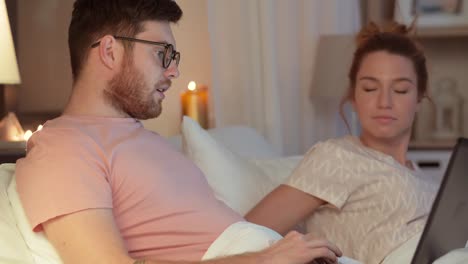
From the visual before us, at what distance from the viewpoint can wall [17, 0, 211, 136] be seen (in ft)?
10.5

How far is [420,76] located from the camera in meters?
2.21

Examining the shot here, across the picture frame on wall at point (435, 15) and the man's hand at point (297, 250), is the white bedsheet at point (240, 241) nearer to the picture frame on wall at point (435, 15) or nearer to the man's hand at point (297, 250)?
the man's hand at point (297, 250)

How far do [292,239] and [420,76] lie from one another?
35.3 inches

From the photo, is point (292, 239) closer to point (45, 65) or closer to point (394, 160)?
point (394, 160)

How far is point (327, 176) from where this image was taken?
198cm

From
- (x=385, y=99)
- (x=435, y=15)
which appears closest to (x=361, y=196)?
(x=385, y=99)

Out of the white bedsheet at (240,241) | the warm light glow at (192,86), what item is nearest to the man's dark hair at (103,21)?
the white bedsheet at (240,241)

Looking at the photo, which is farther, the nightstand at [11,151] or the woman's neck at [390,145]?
the nightstand at [11,151]

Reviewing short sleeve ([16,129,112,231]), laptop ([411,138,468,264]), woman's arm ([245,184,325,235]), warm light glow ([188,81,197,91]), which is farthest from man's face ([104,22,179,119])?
warm light glow ([188,81,197,91])

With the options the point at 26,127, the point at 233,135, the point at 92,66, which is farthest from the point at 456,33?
the point at 92,66

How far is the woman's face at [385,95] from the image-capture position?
209cm

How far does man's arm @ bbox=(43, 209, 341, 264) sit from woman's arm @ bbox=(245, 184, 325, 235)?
17.8 inches

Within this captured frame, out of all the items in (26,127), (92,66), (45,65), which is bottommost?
(26,127)

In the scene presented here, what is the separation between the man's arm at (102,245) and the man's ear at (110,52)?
0.32 m
